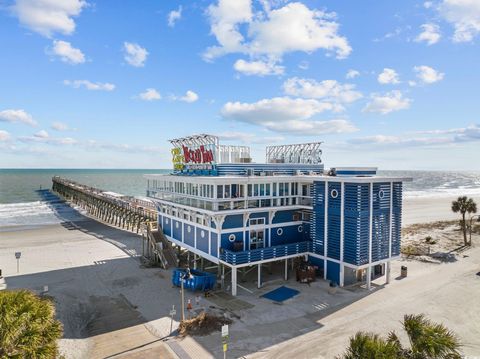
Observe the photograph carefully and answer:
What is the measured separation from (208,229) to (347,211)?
11387 millimetres

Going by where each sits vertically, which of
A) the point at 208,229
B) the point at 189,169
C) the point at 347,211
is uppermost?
the point at 189,169

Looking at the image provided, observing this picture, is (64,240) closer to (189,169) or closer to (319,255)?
(189,169)

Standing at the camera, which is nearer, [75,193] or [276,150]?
[276,150]

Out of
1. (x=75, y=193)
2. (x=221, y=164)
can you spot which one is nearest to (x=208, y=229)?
(x=221, y=164)

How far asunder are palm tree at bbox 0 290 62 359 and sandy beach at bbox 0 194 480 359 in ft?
25.4

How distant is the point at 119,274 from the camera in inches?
1268

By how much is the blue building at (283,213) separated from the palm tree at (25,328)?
15776mm

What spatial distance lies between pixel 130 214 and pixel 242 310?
35.6 m

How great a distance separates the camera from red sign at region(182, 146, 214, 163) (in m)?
30.2

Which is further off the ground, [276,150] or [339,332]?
[276,150]

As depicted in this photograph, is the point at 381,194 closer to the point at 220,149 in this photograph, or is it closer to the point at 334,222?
the point at 334,222

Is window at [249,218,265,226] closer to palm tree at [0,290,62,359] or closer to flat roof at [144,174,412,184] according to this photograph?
flat roof at [144,174,412,184]

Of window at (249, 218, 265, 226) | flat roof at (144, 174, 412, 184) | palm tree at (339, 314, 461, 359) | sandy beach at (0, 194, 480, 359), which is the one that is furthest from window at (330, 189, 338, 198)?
palm tree at (339, 314, 461, 359)

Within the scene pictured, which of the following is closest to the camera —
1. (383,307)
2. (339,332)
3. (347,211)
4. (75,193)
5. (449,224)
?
(339,332)
